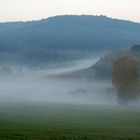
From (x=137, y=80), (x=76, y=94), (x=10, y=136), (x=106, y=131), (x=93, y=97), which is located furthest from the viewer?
(x=76, y=94)

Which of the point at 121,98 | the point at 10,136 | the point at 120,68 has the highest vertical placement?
the point at 120,68

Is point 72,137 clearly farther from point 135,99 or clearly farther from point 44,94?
point 44,94

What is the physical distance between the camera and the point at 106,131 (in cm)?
4459

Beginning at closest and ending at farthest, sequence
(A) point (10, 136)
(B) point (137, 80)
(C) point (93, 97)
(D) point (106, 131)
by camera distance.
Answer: (A) point (10, 136) → (D) point (106, 131) → (B) point (137, 80) → (C) point (93, 97)

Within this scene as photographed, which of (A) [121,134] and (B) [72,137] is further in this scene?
(A) [121,134]

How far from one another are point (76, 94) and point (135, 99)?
45.6 meters

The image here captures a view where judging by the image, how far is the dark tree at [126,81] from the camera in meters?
107

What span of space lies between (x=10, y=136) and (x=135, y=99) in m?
73.7

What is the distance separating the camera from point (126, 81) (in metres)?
108

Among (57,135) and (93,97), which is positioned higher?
(93,97)

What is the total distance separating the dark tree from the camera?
350 feet

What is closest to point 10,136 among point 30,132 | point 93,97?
point 30,132

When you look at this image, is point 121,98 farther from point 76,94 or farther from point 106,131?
point 106,131

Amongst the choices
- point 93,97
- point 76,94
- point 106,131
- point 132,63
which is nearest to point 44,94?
point 76,94
